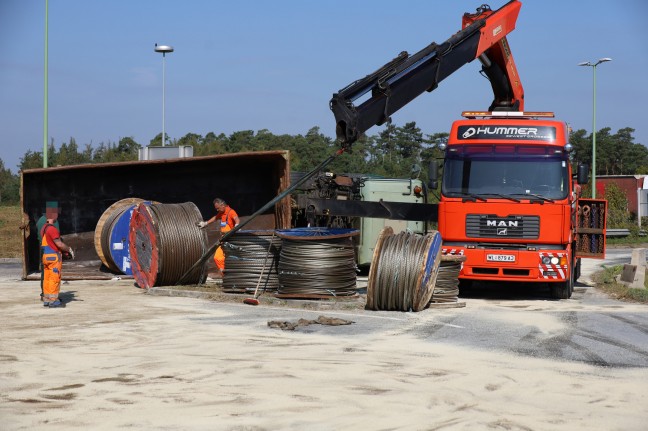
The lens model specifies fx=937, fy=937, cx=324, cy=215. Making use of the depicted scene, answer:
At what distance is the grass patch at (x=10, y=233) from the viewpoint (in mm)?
33625

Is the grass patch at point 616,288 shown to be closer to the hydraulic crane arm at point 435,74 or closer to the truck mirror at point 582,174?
the truck mirror at point 582,174

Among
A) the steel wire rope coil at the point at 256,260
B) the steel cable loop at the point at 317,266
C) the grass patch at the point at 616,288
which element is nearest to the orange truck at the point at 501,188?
the grass patch at the point at 616,288

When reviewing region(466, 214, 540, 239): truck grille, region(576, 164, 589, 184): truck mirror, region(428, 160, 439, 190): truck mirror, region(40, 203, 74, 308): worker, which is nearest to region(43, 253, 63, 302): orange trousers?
region(40, 203, 74, 308): worker

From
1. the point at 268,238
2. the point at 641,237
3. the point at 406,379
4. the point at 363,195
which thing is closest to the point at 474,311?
the point at 268,238

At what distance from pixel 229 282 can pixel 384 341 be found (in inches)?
233

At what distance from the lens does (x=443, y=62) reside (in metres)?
17.9

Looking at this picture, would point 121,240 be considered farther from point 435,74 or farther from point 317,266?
point 435,74

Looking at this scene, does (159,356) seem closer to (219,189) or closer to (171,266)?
(171,266)

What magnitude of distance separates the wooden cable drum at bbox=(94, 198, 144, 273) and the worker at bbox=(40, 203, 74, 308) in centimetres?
666

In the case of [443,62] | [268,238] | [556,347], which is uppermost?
[443,62]

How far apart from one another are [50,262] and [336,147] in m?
54.3

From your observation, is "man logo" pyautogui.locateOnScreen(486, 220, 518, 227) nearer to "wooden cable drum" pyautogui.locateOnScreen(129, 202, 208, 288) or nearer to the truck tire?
the truck tire

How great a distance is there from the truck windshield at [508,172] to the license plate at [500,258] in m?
1.09

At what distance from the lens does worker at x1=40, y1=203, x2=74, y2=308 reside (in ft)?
49.9
